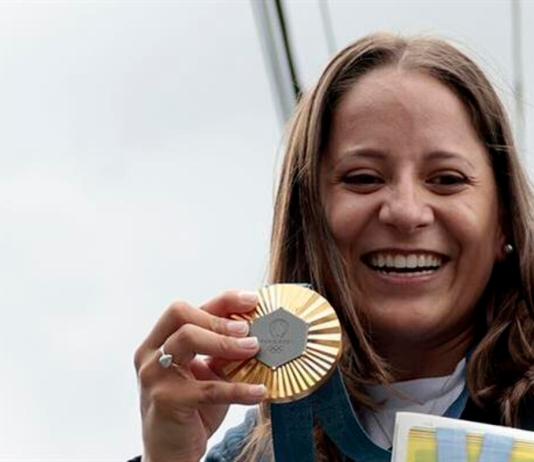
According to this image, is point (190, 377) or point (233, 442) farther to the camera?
point (233, 442)

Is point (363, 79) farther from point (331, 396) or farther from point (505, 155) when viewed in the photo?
point (331, 396)

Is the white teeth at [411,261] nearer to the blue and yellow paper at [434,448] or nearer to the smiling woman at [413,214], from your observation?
the smiling woman at [413,214]

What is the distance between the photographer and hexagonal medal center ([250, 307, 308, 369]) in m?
0.78

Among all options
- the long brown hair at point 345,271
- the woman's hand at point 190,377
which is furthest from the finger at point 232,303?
the long brown hair at point 345,271

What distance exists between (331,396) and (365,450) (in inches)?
1.9

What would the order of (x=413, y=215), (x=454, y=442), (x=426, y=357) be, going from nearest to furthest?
1. (x=454, y=442)
2. (x=413, y=215)
3. (x=426, y=357)

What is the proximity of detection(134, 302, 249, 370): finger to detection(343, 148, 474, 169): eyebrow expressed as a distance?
0.20m

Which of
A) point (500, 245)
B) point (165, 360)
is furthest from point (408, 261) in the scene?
point (165, 360)

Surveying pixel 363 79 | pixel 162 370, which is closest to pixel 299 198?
pixel 363 79

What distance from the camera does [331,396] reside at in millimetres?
801

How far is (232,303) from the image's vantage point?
31.4 inches

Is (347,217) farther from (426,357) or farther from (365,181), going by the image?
(426,357)

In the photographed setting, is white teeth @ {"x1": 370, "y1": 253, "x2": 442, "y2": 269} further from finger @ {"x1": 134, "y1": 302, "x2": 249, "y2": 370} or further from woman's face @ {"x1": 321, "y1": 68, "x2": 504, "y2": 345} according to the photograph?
finger @ {"x1": 134, "y1": 302, "x2": 249, "y2": 370}

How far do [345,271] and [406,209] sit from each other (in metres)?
0.08
